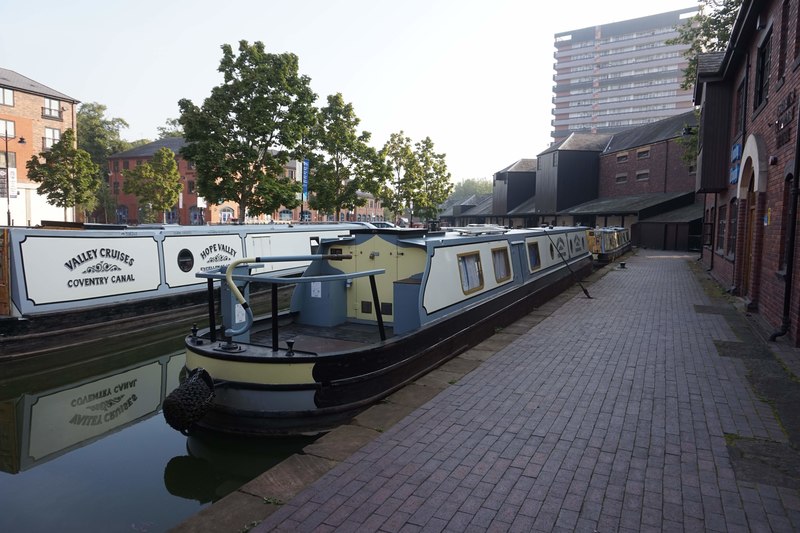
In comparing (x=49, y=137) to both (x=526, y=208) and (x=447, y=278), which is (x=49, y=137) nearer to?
(x=526, y=208)

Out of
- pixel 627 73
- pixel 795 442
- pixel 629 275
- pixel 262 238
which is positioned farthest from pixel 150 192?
pixel 627 73

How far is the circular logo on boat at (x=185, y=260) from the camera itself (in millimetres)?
11891

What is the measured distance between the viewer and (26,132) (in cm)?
3981

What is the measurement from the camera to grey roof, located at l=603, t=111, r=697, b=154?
3680cm

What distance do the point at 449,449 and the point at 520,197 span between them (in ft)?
170

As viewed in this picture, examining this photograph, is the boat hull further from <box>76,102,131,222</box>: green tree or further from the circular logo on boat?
<box>76,102,131,222</box>: green tree

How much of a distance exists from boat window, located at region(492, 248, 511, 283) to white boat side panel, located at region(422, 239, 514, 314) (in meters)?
0.51

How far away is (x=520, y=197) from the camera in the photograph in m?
53.8

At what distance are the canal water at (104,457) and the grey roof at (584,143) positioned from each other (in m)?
43.6

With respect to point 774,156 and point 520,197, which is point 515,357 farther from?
point 520,197

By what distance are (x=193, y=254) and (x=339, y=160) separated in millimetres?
19302

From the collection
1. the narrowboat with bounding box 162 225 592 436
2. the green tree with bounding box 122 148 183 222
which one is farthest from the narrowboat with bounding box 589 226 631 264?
the green tree with bounding box 122 148 183 222

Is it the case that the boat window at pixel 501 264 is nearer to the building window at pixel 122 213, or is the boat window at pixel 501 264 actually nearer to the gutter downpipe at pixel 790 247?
the gutter downpipe at pixel 790 247

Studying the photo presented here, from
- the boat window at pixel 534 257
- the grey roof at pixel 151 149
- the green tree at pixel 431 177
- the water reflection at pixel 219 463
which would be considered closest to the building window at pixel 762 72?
the boat window at pixel 534 257
